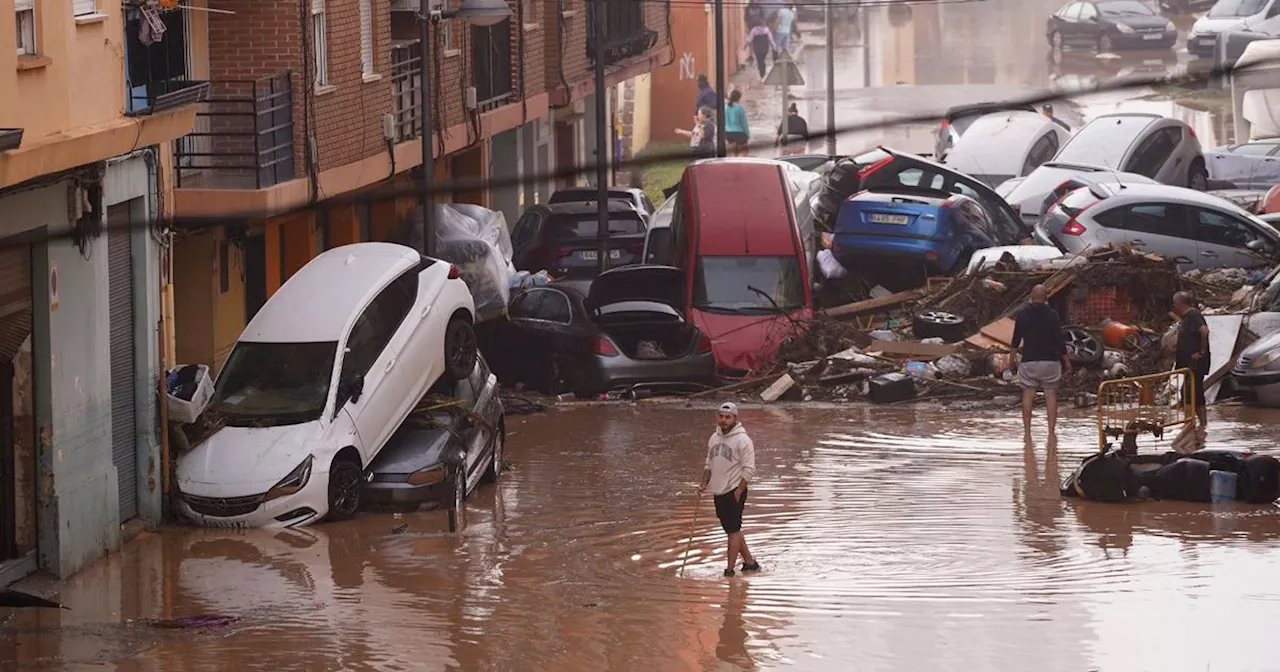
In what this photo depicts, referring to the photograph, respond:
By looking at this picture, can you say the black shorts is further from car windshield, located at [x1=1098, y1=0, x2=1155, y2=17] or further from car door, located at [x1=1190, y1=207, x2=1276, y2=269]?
car windshield, located at [x1=1098, y1=0, x2=1155, y2=17]

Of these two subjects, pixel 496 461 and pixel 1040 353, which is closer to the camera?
pixel 496 461

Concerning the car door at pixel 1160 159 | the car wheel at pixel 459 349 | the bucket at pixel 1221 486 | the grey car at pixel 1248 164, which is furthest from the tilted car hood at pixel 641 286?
the grey car at pixel 1248 164

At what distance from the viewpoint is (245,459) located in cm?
1609

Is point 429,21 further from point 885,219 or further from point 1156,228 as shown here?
point 1156,228

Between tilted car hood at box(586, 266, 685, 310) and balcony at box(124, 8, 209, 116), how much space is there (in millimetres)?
7601

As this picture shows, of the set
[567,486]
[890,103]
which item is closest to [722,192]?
[567,486]

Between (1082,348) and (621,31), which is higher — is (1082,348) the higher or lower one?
the lower one

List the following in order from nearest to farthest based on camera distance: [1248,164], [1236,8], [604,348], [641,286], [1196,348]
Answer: [1196,348] < [604,348] < [641,286] < [1248,164] < [1236,8]

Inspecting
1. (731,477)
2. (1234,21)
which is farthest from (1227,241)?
(1234,21)

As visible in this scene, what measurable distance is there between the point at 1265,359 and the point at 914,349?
4.08m

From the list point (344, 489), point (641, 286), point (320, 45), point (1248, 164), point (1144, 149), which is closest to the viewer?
point (344, 489)

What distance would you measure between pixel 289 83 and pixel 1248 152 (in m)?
20.0

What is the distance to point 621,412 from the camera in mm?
21984

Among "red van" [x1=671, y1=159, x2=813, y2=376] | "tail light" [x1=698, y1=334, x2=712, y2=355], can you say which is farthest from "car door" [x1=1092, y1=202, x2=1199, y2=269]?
"tail light" [x1=698, y1=334, x2=712, y2=355]
